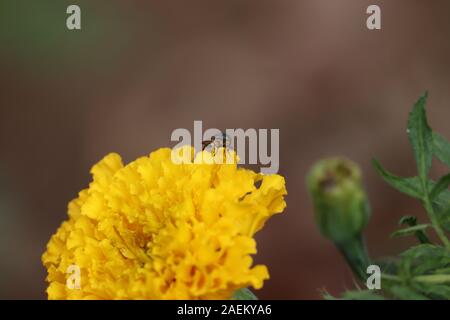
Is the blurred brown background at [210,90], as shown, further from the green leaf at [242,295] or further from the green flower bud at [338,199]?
the green flower bud at [338,199]

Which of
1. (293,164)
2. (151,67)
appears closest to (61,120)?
(151,67)

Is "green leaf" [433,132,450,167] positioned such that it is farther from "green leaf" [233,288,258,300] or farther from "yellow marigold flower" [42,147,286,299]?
"green leaf" [233,288,258,300]

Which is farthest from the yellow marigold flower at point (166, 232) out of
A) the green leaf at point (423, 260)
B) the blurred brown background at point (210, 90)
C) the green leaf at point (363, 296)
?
the blurred brown background at point (210, 90)

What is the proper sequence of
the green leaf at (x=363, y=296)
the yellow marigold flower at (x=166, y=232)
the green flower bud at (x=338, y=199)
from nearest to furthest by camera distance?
the green flower bud at (x=338, y=199) < the green leaf at (x=363, y=296) < the yellow marigold flower at (x=166, y=232)

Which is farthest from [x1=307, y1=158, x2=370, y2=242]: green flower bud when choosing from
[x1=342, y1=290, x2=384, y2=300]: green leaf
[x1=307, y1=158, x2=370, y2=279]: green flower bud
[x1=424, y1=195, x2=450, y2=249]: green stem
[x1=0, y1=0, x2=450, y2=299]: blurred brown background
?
[x1=0, y1=0, x2=450, y2=299]: blurred brown background

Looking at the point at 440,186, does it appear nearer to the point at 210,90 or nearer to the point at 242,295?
the point at 242,295

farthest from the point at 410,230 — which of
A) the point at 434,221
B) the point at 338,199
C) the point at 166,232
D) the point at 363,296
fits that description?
the point at 166,232
